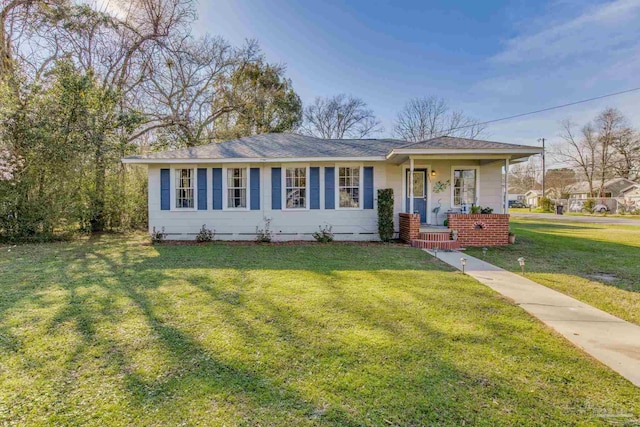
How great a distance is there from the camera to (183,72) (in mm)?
17641

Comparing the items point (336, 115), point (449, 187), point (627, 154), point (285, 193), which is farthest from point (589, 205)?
point (285, 193)

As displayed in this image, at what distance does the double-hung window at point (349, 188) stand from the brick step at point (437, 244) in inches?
91.6

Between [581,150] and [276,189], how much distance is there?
41242 millimetres

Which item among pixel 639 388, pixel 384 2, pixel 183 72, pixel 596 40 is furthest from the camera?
pixel 183 72

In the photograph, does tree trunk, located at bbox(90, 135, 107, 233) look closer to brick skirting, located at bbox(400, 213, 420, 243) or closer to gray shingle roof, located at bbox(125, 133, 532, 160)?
gray shingle roof, located at bbox(125, 133, 532, 160)

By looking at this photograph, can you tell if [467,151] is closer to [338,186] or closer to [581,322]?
[338,186]

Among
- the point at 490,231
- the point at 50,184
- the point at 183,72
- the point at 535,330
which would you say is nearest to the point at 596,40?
the point at 490,231

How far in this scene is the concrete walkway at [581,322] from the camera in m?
2.66

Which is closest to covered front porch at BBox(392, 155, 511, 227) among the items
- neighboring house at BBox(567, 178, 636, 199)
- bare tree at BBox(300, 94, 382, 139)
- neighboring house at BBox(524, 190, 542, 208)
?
bare tree at BBox(300, 94, 382, 139)

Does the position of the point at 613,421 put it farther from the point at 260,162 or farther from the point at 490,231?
Answer: the point at 260,162

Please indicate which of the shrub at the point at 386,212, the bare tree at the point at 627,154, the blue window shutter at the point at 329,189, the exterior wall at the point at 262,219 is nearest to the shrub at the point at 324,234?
the exterior wall at the point at 262,219

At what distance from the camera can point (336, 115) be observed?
2989 centimetres

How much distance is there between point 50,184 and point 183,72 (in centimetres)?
1099

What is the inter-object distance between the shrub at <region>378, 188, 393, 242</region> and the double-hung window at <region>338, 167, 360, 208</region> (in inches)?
33.0
